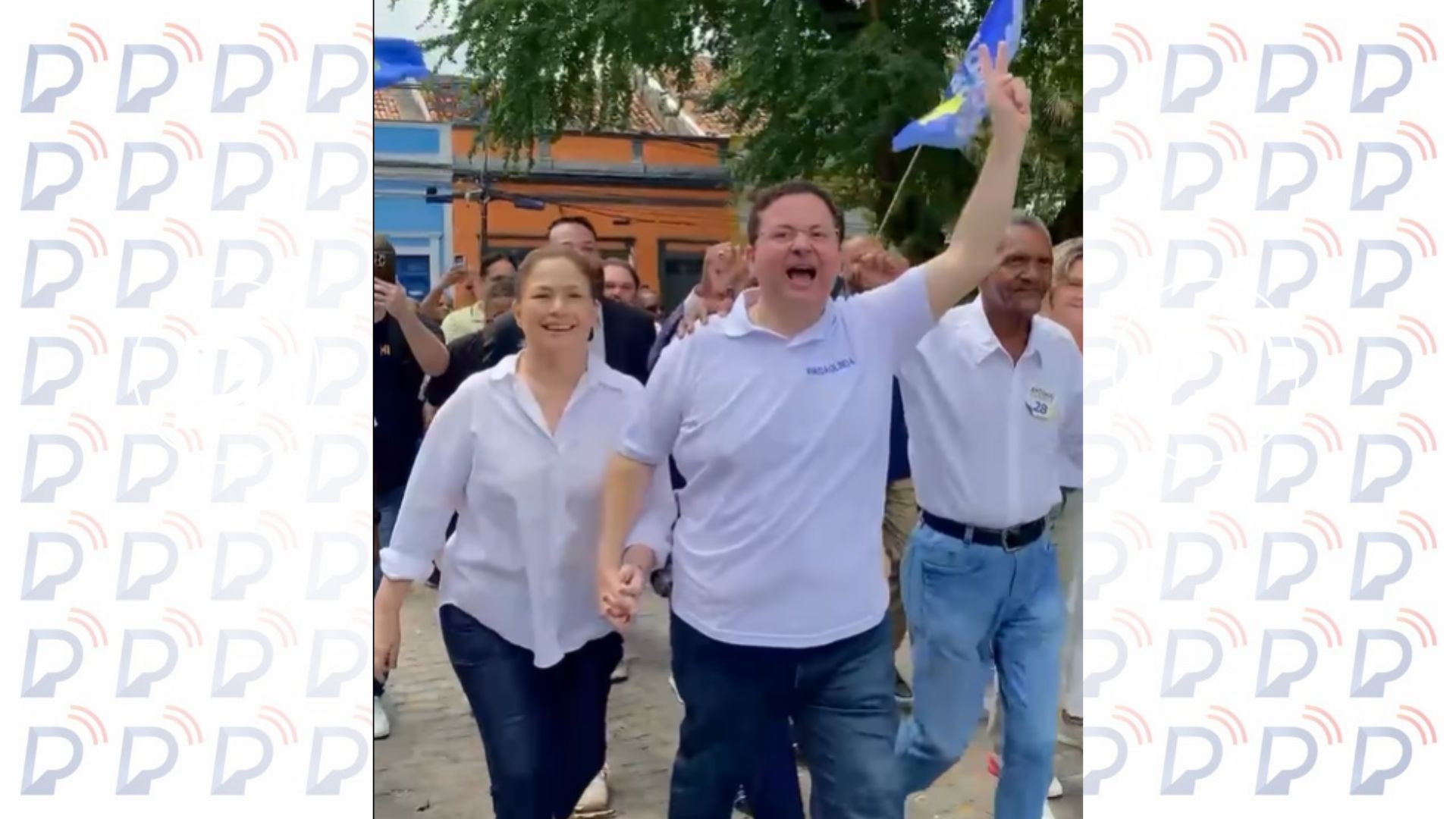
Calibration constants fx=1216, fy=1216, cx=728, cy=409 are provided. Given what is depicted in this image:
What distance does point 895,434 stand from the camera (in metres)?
2.80

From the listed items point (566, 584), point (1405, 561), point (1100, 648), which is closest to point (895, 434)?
point (1100, 648)

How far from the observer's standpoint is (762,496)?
234cm

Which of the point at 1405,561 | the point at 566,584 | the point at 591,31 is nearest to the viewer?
the point at 566,584

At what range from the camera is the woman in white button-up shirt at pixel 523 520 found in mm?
2500

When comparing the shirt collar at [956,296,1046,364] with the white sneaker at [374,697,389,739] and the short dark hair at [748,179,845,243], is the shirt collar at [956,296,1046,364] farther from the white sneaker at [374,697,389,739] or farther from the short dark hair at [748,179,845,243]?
the white sneaker at [374,697,389,739]

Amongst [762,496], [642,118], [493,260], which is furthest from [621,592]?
[642,118]

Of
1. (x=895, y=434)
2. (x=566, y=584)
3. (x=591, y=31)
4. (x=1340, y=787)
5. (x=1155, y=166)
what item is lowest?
(x=1340, y=787)

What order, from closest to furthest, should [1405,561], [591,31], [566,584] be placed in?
[566,584] < [1405,561] < [591,31]

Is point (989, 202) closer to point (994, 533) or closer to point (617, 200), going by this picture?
point (994, 533)

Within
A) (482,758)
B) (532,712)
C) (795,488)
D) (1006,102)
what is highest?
(1006,102)

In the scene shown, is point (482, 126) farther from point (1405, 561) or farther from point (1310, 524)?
point (1405, 561)

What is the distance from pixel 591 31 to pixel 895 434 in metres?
1.24

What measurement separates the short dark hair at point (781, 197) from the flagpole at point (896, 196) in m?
0.41

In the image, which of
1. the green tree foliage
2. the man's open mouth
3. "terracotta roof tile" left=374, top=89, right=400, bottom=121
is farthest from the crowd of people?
"terracotta roof tile" left=374, top=89, right=400, bottom=121
